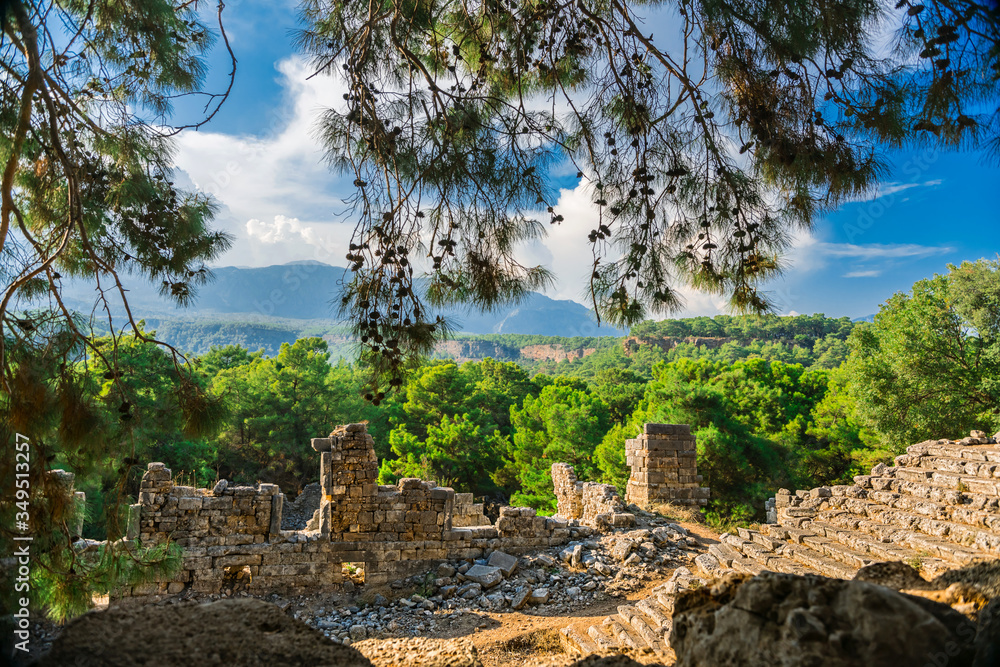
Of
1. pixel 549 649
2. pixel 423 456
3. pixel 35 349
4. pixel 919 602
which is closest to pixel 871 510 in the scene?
pixel 549 649

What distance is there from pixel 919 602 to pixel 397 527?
8.06 metres

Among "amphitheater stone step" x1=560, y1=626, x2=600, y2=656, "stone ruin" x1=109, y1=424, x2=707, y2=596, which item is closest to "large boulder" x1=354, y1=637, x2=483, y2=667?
"amphitheater stone step" x1=560, y1=626, x2=600, y2=656

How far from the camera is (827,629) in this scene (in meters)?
1.64

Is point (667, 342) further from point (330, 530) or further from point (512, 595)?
point (512, 595)

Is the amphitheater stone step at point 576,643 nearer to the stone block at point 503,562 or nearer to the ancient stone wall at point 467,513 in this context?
the stone block at point 503,562

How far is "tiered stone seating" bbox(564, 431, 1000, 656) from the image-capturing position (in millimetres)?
5207

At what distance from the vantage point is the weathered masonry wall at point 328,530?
8328mm

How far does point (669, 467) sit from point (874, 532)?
4942 millimetres

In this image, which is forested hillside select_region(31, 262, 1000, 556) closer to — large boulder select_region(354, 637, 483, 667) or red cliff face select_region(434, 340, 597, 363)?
large boulder select_region(354, 637, 483, 667)

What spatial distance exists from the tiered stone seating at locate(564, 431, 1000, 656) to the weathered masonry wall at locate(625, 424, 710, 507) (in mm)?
2723

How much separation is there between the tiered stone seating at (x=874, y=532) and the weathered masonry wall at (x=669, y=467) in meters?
2.72

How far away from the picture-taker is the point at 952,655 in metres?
1.57

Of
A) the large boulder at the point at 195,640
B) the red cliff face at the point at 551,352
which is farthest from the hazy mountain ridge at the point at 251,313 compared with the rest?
the large boulder at the point at 195,640

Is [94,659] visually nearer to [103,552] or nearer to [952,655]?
[103,552]
